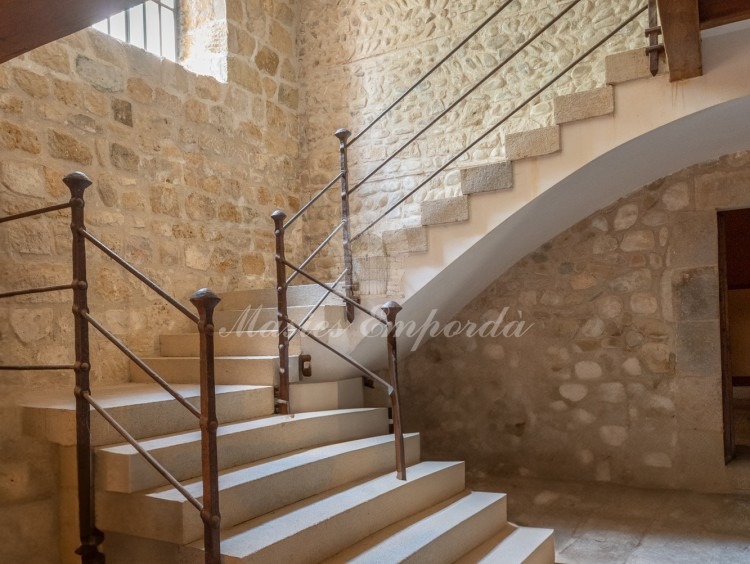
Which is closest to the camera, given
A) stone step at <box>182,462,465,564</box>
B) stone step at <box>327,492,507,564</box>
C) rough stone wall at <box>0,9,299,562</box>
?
stone step at <box>182,462,465,564</box>

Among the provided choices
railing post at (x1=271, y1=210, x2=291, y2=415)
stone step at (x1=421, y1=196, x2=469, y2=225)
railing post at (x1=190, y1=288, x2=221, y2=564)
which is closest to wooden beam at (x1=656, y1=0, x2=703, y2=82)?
stone step at (x1=421, y1=196, x2=469, y2=225)

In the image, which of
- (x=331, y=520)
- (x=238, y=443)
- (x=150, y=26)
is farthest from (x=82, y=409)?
(x=150, y=26)

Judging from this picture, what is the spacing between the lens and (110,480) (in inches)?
99.1

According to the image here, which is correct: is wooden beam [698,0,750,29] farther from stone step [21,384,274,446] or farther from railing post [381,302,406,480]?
stone step [21,384,274,446]

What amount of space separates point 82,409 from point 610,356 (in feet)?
11.5

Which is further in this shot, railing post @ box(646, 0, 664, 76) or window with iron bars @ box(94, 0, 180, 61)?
window with iron bars @ box(94, 0, 180, 61)

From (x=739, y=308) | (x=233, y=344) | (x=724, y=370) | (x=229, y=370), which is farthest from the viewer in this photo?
(x=739, y=308)

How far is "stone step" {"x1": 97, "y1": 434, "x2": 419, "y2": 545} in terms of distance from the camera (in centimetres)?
236

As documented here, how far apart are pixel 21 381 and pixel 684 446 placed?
13.4 feet

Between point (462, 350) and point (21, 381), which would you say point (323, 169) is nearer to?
point (462, 350)

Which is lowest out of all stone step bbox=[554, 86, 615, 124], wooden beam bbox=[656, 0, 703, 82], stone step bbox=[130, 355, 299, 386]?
stone step bbox=[130, 355, 299, 386]

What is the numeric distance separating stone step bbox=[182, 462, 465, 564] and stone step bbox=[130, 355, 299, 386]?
2.72 feet

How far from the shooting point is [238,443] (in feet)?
9.64

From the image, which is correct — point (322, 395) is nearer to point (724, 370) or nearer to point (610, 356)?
point (610, 356)
